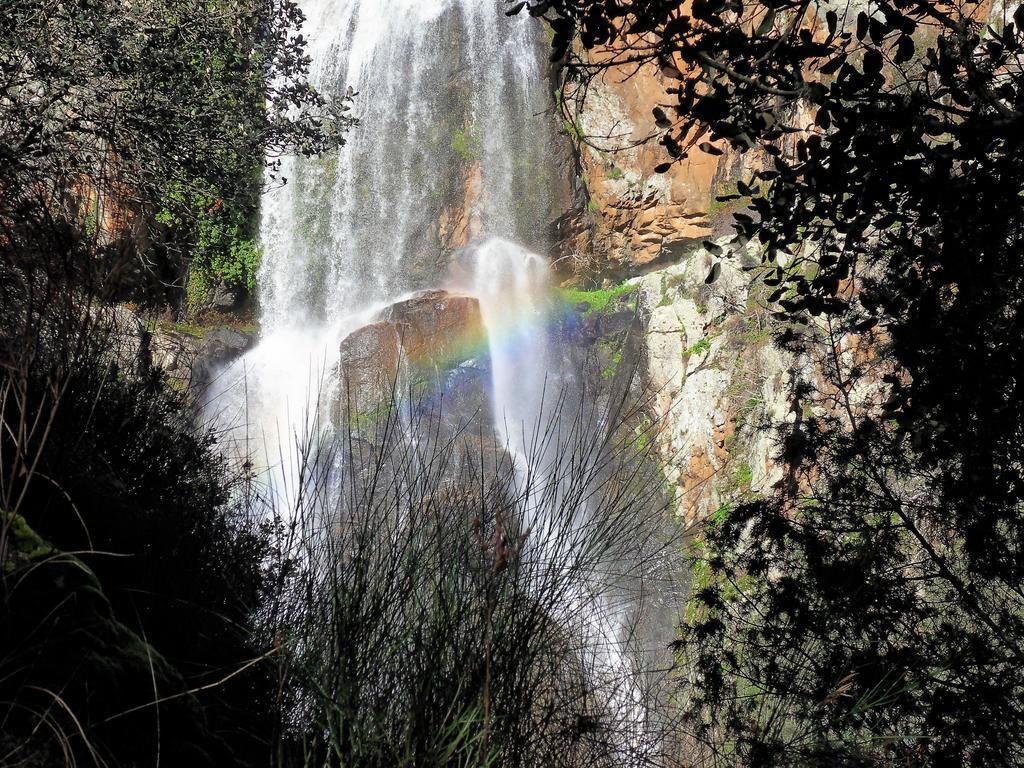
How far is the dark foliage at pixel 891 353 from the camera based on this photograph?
2479mm

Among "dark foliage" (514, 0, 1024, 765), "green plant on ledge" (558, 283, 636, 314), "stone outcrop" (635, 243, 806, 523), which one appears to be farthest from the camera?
"green plant on ledge" (558, 283, 636, 314)

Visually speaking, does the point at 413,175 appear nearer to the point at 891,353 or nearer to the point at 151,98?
the point at 151,98

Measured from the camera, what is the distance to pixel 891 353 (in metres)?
3.18

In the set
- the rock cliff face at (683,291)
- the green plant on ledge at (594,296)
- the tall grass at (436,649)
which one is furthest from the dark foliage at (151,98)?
the green plant on ledge at (594,296)

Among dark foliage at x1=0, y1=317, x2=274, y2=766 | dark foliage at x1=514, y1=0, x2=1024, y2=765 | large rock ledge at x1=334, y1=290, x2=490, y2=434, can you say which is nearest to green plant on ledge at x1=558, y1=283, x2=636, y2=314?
large rock ledge at x1=334, y1=290, x2=490, y2=434

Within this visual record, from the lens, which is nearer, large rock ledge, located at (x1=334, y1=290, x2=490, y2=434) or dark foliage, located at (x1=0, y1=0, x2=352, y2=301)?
dark foliage, located at (x1=0, y1=0, x2=352, y2=301)

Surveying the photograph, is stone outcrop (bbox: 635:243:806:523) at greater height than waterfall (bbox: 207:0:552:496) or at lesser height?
lesser

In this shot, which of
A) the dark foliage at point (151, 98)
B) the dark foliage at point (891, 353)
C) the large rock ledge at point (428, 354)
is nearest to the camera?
the dark foliage at point (891, 353)

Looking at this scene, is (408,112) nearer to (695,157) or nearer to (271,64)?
(695,157)

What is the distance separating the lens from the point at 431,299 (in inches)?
518

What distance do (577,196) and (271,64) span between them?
8.71m

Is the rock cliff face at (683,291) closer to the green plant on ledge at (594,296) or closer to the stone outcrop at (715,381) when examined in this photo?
the stone outcrop at (715,381)

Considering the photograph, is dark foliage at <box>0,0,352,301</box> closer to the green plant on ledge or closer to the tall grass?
the tall grass

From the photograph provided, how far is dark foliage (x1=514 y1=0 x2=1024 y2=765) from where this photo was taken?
2.48 metres
